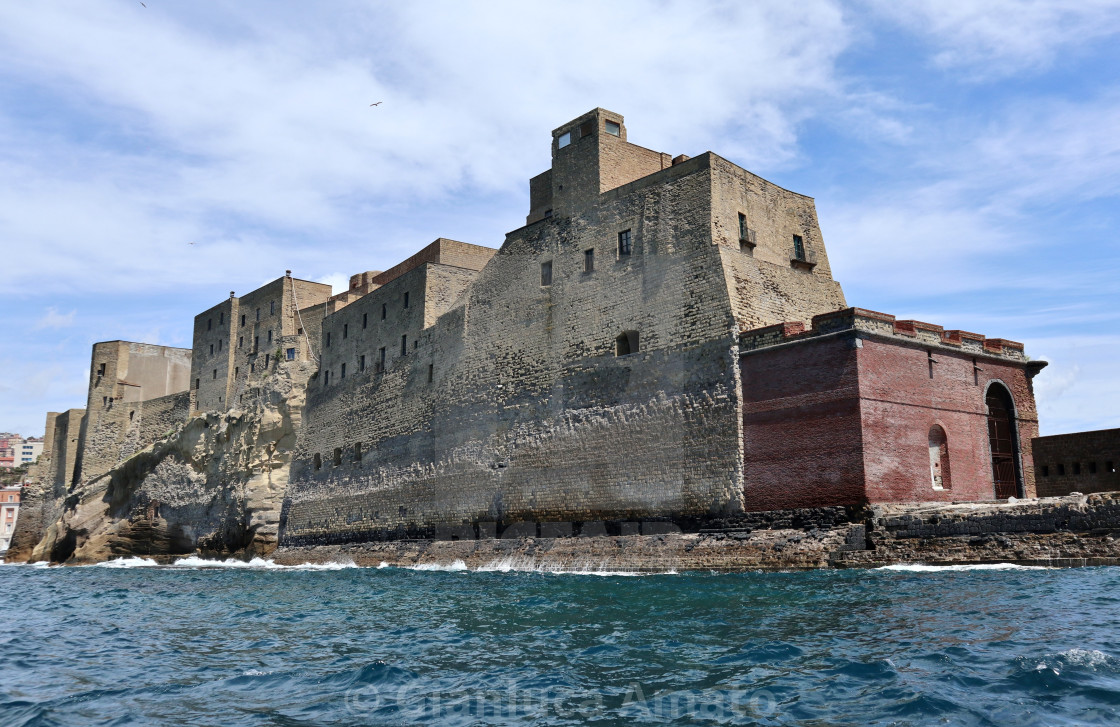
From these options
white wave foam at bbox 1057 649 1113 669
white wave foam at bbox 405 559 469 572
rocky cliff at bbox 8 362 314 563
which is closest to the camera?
white wave foam at bbox 1057 649 1113 669

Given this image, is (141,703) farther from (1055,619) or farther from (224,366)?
(224,366)

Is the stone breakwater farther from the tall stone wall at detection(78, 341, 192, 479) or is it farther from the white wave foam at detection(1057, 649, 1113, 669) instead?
the tall stone wall at detection(78, 341, 192, 479)

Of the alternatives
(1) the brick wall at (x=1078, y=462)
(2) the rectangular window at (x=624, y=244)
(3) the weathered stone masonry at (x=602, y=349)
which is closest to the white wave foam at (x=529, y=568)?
(3) the weathered stone masonry at (x=602, y=349)

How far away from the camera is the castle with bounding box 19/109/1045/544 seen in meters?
21.5

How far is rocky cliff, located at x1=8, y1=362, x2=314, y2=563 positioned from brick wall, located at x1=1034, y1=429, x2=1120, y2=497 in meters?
33.5

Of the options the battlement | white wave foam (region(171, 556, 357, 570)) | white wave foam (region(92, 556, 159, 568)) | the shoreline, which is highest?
the battlement

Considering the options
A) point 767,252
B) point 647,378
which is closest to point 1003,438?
point 767,252

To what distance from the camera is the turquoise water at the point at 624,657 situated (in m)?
8.32

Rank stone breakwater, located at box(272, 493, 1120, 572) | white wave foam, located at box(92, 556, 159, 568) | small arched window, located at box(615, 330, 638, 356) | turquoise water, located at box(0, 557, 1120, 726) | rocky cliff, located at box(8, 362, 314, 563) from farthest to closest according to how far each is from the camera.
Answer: white wave foam, located at box(92, 556, 159, 568) < rocky cliff, located at box(8, 362, 314, 563) < small arched window, located at box(615, 330, 638, 356) < stone breakwater, located at box(272, 493, 1120, 572) < turquoise water, located at box(0, 557, 1120, 726)

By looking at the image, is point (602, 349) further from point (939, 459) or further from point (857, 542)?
point (857, 542)

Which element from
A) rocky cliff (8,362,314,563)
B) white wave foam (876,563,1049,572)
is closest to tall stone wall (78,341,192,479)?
rocky cliff (8,362,314,563)

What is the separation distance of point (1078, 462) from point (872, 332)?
7.52 meters

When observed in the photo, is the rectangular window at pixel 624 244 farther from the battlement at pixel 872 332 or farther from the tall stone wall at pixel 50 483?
the tall stone wall at pixel 50 483

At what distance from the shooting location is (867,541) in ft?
64.4
